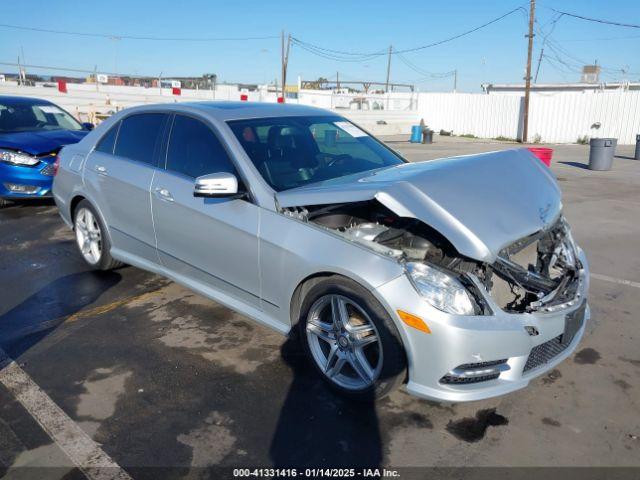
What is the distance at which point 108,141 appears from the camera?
5.00 meters

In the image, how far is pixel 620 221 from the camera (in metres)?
7.98

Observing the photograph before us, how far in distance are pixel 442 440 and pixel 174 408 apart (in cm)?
153

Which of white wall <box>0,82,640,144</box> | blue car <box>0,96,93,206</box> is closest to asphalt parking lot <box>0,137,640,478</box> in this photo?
blue car <box>0,96,93,206</box>

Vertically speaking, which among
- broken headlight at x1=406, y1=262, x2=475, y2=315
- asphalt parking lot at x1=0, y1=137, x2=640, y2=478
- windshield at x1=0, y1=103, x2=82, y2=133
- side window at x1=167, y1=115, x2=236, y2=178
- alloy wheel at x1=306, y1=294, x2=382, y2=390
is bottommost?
asphalt parking lot at x1=0, y1=137, x2=640, y2=478

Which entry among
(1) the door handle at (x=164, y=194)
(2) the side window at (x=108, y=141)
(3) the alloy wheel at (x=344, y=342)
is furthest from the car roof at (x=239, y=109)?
(3) the alloy wheel at (x=344, y=342)

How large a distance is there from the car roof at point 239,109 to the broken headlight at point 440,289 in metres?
2.00

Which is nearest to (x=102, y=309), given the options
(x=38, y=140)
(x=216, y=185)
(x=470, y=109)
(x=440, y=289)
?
(x=216, y=185)

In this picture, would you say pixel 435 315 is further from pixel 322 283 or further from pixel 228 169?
pixel 228 169

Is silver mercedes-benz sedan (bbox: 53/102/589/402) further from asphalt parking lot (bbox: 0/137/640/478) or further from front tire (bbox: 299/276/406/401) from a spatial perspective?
asphalt parking lot (bbox: 0/137/640/478)

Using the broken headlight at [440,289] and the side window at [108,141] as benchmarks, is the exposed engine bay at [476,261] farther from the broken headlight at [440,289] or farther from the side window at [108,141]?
the side window at [108,141]

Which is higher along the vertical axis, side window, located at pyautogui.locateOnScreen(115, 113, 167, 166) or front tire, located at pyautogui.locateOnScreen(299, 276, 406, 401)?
side window, located at pyautogui.locateOnScreen(115, 113, 167, 166)

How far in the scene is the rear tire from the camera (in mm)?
5051

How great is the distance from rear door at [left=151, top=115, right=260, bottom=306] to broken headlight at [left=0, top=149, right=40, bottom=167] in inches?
182

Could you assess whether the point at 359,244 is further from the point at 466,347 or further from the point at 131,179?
the point at 131,179
